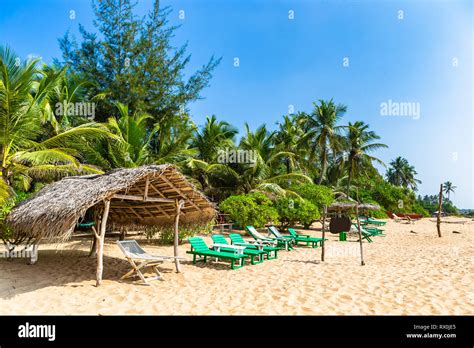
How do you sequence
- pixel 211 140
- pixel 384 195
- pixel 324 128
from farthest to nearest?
pixel 384 195, pixel 324 128, pixel 211 140

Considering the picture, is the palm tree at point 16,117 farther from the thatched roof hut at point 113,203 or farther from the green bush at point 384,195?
the green bush at point 384,195

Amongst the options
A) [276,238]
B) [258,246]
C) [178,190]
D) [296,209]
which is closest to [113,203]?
[178,190]

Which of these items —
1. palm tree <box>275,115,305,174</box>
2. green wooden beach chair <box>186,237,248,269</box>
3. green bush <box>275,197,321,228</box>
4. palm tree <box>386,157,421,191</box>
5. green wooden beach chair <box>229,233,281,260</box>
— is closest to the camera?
green wooden beach chair <box>186,237,248,269</box>

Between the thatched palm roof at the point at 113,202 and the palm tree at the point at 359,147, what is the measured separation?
905 inches

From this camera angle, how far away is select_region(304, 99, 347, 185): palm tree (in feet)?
89.4

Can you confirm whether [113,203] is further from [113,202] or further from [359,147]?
[359,147]

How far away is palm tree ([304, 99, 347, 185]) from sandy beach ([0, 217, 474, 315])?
17.7m

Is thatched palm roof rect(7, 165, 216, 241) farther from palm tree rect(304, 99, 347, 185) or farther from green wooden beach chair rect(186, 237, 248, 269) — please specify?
palm tree rect(304, 99, 347, 185)

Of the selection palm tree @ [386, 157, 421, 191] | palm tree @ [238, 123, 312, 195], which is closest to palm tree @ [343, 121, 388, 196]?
palm tree @ [238, 123, 312, 195]

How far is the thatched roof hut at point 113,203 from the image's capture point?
6.40 m

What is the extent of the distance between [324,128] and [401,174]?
41859 millimetres

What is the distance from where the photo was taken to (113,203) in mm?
9312

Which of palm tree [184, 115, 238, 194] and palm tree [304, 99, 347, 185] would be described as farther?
palm tree [304, 99, 347, 185]

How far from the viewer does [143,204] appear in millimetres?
9445
